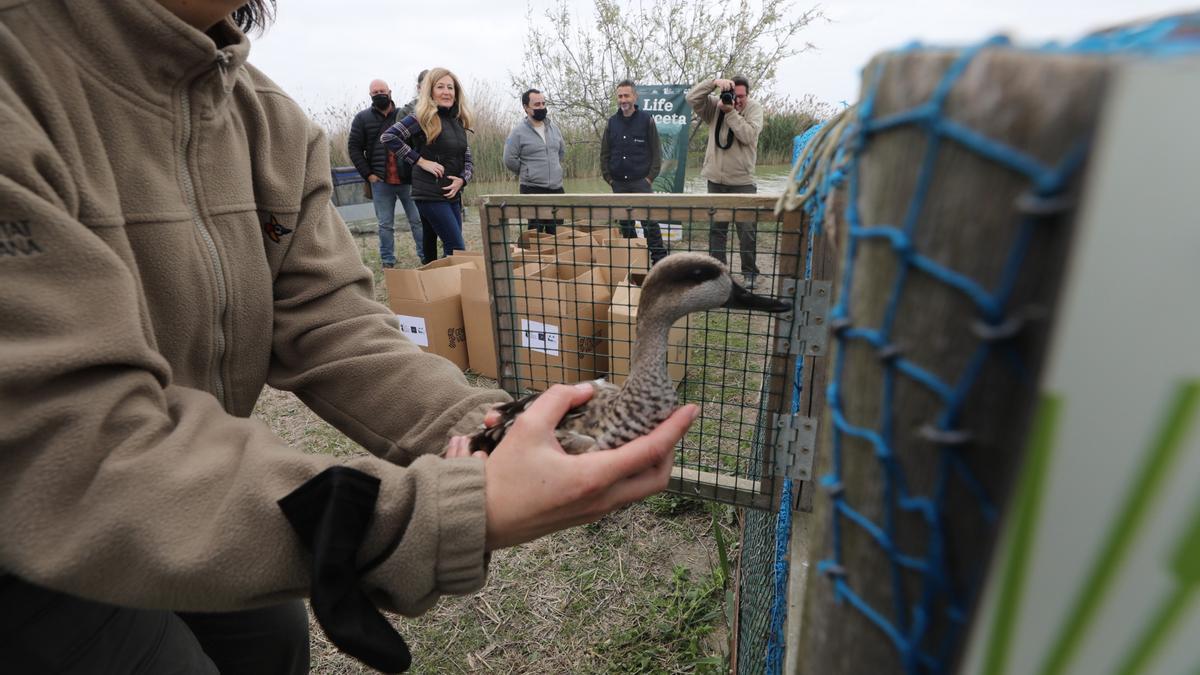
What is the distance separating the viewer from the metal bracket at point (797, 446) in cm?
155

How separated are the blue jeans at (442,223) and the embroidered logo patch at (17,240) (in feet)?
16.9

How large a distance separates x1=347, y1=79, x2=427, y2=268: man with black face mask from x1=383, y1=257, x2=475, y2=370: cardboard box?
2.55m

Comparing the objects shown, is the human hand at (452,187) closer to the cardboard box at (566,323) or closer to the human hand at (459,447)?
the cardboard box at (566,323)

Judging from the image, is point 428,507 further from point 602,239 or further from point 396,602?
point 602,239

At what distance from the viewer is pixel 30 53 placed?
0.85 metres

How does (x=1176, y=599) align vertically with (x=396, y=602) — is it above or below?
above

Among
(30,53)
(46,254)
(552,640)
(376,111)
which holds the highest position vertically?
(376,111)

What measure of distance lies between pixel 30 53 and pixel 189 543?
773 mm

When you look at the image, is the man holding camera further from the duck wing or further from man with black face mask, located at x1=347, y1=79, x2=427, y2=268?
the duck wing

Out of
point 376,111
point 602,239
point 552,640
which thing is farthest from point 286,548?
point 376,111

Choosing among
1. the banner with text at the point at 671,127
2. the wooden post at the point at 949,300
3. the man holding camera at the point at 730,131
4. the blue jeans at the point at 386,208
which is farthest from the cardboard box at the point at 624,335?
the banner with text at the point at 671,127

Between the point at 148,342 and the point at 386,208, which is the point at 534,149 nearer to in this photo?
the point at 386,208

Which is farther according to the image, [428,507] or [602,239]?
[602,239]

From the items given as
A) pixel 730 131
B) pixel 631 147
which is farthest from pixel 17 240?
pixel 631 147
